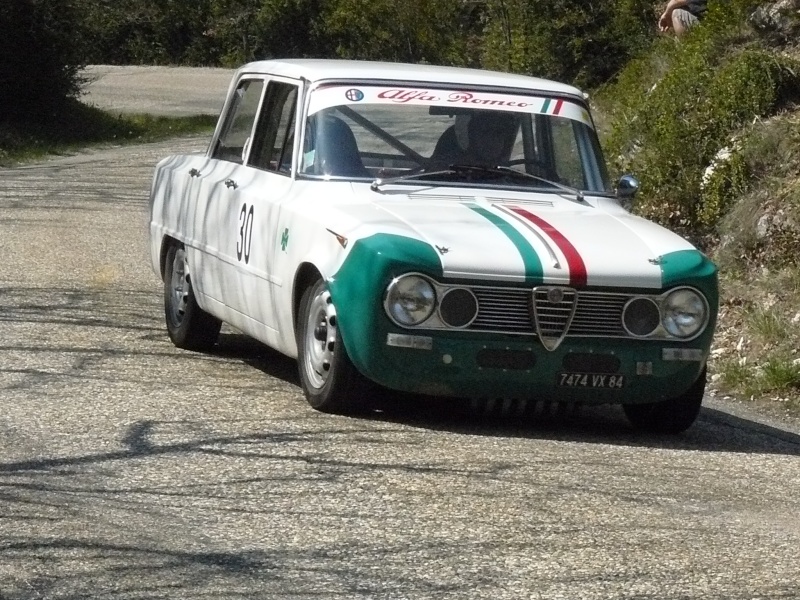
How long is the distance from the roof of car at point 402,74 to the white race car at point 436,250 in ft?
0.06

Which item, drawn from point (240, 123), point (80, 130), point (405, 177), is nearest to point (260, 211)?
point (405, 177)

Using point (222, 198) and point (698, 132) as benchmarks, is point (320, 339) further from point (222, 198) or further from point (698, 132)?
point (698, 132)

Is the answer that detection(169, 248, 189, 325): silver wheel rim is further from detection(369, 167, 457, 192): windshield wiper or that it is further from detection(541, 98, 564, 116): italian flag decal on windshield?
detection(541, 98, 564, 116): italian flag decal on windshield

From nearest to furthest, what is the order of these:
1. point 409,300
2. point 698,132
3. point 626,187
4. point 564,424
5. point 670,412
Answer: point 409,300 → point 670,412 → point 564,424 → point 626,187 → point 698,132

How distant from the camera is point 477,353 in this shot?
7.19 meters

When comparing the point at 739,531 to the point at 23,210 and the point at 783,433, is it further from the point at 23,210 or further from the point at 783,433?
the point at 23,210

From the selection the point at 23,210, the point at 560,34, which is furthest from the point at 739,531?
the point at 560,34

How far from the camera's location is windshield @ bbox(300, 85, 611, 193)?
27.1ft

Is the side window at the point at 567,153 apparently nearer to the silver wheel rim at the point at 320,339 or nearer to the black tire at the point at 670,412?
the black tire at the point at 670,412

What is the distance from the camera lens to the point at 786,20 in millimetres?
14727

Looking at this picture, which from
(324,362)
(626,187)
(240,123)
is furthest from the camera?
(240,123)

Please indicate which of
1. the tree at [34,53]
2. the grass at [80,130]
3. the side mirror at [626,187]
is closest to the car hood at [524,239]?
the side mirror at [626,187]

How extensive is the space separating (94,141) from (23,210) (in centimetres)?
1108

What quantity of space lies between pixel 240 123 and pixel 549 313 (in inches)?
111
